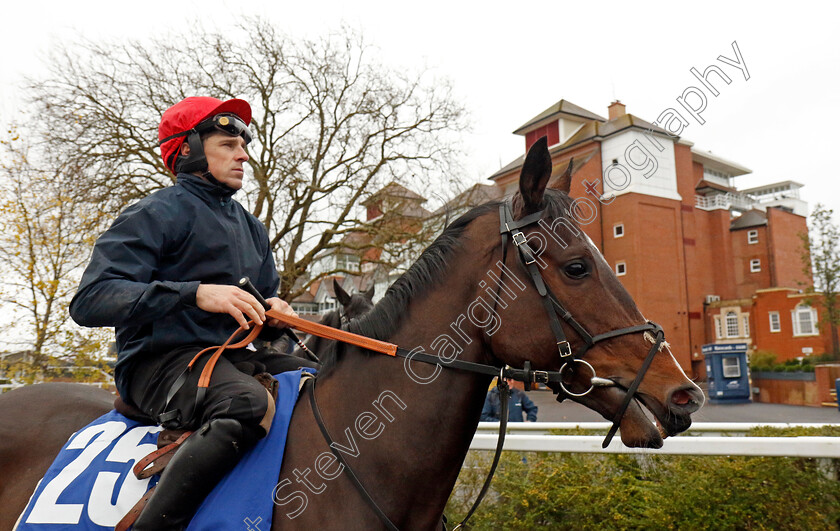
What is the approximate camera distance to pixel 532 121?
42.8 metres

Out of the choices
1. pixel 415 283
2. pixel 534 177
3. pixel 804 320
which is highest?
pixel 804 320

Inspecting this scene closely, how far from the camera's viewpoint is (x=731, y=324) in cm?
3856

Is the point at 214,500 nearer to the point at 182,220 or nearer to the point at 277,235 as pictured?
the point at 182,220

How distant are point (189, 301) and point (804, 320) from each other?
138ft

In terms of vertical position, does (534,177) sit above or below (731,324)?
below

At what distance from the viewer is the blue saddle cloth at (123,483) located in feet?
6.58

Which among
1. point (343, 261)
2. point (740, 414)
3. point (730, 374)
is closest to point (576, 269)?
point (343, 261)

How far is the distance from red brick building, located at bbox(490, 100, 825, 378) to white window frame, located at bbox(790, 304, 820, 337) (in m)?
0.35

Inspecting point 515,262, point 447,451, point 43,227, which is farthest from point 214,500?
point 43,227

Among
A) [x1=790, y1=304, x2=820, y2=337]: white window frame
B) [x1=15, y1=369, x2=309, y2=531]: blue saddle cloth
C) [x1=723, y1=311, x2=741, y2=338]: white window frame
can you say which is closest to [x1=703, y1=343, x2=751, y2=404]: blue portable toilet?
[x1=790, y1=304, x2=820, y2=337]: white window frame

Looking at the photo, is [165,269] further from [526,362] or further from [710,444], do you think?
[710,444]

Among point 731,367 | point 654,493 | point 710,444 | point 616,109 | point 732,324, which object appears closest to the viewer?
point 710,444

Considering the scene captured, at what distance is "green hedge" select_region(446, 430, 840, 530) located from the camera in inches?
144

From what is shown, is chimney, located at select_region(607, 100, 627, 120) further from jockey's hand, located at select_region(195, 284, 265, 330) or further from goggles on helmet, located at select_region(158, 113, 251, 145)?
jockey's hand, located at select_region(195, 284, 265, 330)
